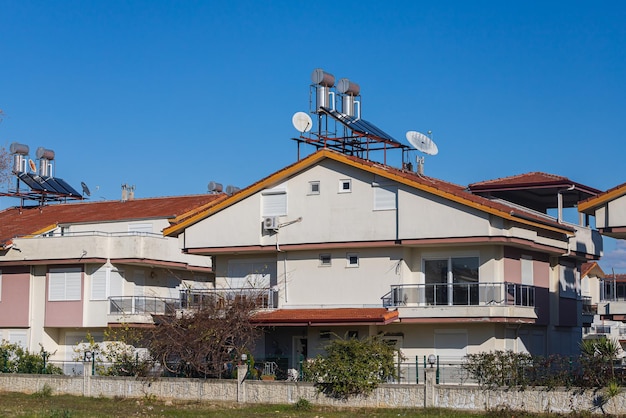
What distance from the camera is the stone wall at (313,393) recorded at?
3100cm

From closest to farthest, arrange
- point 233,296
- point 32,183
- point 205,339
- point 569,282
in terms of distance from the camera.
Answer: point 205,339 < point 233,296 < point 569,282 < point 32,183

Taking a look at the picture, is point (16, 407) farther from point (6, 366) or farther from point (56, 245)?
point (56, 245)

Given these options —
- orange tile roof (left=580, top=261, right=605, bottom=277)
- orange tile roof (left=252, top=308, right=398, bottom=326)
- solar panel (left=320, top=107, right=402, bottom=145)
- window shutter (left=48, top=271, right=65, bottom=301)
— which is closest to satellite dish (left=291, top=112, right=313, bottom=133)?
solar panel (left=320, top=107, right=402, bottom=145)

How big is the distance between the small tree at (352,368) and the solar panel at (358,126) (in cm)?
1323

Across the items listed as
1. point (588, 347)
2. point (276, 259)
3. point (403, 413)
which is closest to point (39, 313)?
point (276, 259)

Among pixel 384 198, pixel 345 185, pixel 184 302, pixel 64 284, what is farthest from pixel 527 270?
pixel 64 284

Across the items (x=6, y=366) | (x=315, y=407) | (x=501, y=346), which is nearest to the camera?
(x=315, y=407)

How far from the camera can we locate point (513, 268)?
134 ft

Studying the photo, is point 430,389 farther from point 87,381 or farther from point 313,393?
point 87,381

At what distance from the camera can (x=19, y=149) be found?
6456 centimetres

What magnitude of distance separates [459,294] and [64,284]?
66.4 ft

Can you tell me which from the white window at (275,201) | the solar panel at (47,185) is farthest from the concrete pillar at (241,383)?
the solar panel at (47,185)

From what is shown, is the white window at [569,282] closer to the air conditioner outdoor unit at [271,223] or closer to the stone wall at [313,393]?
the air conditioner outdoor unit at [271,223]

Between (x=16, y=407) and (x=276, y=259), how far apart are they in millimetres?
12907
